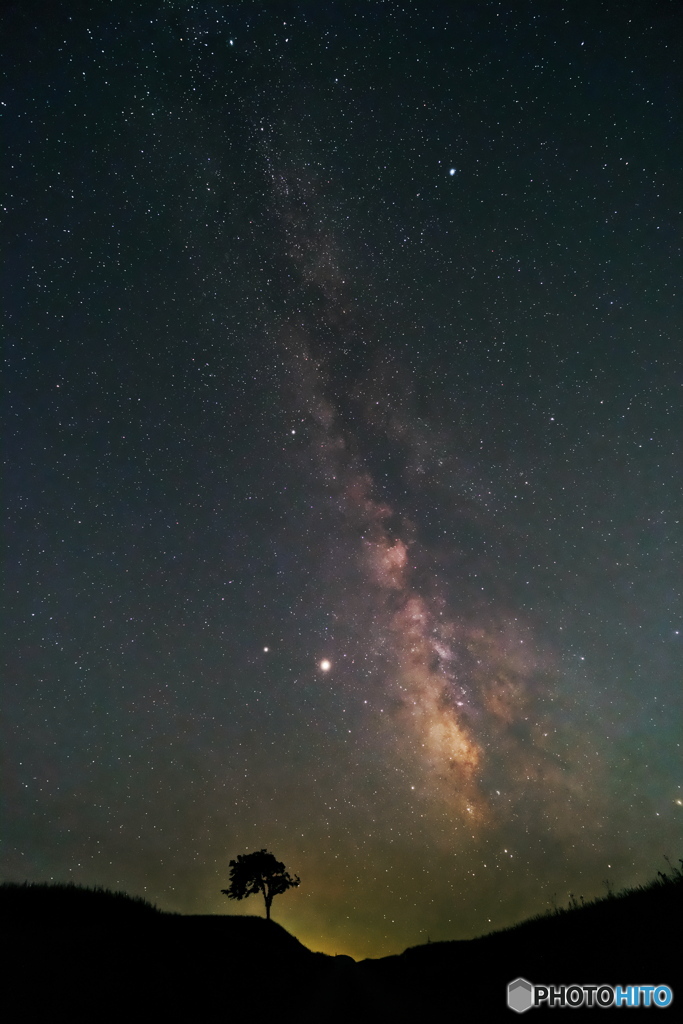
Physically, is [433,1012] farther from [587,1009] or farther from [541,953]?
[587,1009]

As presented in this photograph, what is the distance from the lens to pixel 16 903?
40.8ft

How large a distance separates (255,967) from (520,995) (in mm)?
10008

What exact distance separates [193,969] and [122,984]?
332 cm

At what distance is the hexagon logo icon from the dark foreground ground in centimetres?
20

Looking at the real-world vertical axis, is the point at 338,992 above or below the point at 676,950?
below

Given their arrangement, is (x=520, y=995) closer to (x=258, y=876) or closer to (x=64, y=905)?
(x=64, y=905)

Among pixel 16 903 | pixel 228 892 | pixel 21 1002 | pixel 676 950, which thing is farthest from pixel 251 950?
pixel 228 892

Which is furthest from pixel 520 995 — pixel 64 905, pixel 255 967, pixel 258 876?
pixel 258 876

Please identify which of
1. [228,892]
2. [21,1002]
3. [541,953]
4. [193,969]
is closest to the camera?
[21,1002]

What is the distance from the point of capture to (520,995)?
26.0ft

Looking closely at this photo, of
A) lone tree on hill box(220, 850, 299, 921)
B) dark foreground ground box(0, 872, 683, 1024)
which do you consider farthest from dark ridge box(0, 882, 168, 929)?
lone tree on hill box(220, 850, 299, 921)

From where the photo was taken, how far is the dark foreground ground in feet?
23.4

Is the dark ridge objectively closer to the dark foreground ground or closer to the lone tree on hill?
the dark foreground ground

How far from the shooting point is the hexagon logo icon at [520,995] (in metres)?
7.61
